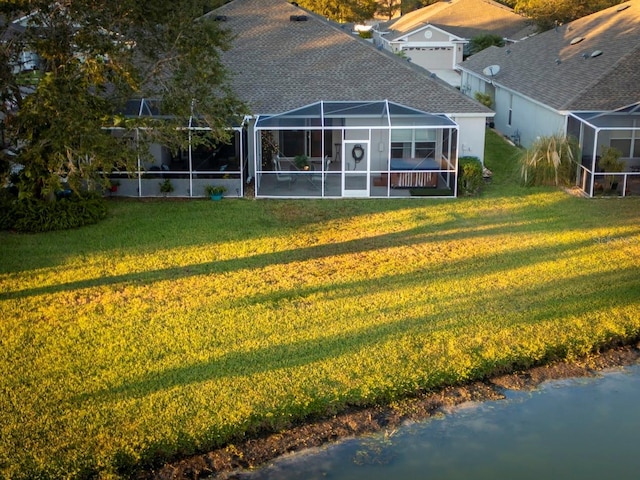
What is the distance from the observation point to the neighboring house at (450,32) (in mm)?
55156

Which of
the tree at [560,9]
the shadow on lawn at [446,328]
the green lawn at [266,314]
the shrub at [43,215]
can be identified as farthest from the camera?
the tree at [560,9]

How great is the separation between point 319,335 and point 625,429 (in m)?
5.07

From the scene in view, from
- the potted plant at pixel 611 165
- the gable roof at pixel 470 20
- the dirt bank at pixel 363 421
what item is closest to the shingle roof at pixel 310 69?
the potted plant at pixel 611 165

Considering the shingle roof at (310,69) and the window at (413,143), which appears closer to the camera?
the shingle roof at (310,69)

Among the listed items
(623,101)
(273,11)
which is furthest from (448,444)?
(273,11)

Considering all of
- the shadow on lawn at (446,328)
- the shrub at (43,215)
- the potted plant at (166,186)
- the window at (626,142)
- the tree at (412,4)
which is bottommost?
the shadow on lawn at (446,328)

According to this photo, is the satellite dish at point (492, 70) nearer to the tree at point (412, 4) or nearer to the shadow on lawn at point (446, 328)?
the shadow on lawn at point (446, 328)

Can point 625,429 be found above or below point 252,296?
below

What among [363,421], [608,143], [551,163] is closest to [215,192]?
[551,163]

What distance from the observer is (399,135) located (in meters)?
25.0

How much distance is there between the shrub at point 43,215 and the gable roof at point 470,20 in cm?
3995

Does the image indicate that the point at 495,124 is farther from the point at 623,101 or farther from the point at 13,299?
the point at 13,299

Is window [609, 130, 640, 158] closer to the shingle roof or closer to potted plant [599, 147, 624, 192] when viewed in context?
potted plant [599, 147, 624, 192]

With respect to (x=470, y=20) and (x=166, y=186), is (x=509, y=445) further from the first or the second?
(x=470, y=20)
